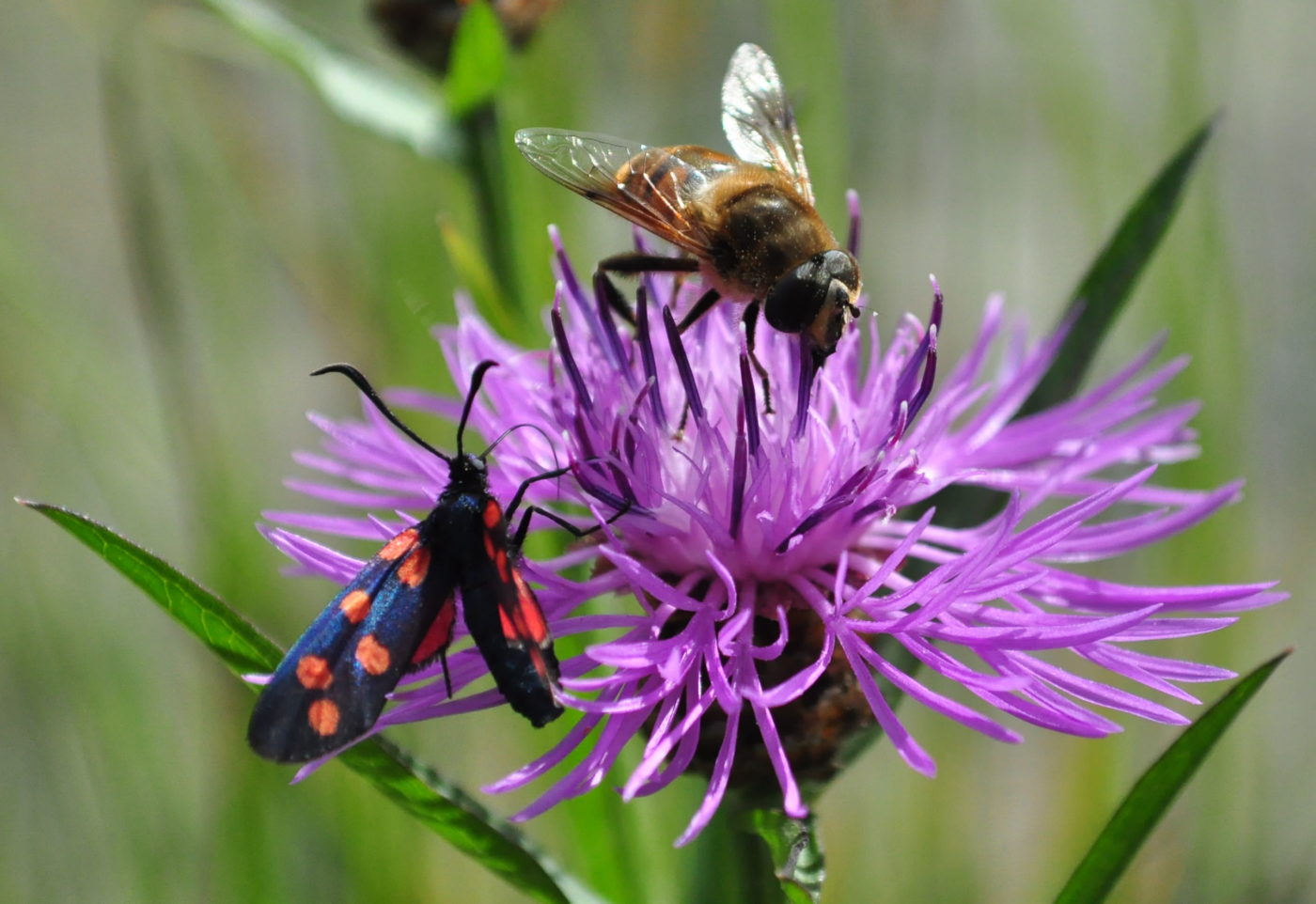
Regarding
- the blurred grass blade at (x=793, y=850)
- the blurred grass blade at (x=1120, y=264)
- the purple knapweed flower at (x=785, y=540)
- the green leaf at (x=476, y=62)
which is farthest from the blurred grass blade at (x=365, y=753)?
the green leaf at (x=476, y=62)

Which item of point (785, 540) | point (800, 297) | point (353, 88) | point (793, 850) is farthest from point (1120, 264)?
point (353, 88)

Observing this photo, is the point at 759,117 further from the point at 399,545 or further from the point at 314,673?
the point at 314,673

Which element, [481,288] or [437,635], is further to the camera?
[481,288]


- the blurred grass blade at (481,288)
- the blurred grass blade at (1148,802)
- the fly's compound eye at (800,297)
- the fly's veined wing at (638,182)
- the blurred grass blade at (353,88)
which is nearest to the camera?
the blurred grass blade at (1148,802)

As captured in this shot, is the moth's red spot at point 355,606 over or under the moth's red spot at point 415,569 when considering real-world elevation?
under

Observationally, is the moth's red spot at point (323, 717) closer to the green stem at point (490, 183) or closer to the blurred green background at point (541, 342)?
the blurred green background at point (541, 342)

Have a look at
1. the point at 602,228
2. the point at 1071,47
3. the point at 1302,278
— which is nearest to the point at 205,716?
the point at 602,228

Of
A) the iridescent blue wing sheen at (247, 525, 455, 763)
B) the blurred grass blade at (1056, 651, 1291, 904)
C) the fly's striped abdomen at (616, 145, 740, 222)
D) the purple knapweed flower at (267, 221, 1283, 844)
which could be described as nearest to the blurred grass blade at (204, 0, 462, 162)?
the purple knapweed flower at (267, 221, 1283, 844)
